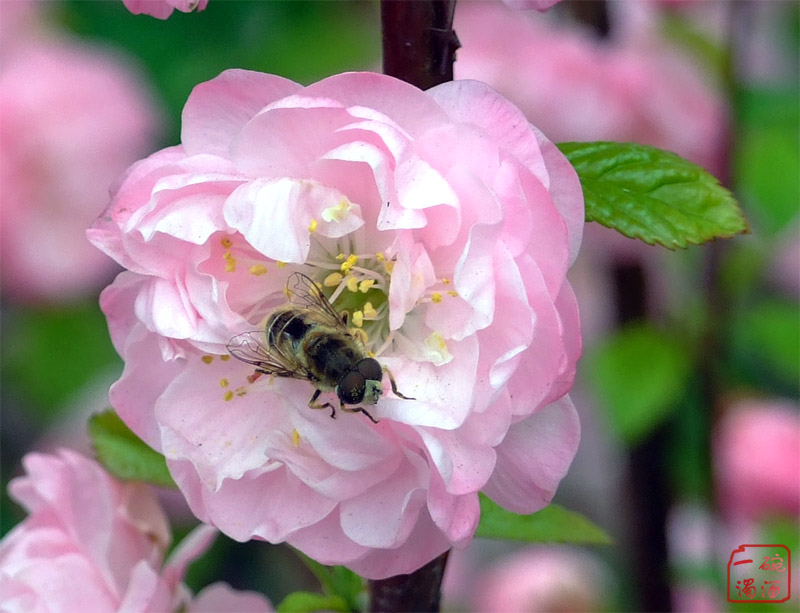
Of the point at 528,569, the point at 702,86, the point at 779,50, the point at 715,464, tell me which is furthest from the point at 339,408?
the point at 779,50

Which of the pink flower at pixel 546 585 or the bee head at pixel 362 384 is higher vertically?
the bee head at pixel 362 384

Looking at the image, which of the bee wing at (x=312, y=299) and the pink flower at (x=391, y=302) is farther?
A: the bee wing at (x=312, y=299)

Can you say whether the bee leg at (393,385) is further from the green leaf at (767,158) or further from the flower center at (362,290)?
the green leaf at (767,158)

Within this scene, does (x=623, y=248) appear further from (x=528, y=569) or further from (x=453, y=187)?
(x=453, y=187)

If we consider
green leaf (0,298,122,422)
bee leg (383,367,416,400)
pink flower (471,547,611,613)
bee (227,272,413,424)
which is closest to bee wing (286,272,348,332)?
bee (227,272,413,424)

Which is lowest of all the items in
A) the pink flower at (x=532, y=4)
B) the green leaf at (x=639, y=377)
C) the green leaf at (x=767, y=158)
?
the green leaf at (x=639, y=377)

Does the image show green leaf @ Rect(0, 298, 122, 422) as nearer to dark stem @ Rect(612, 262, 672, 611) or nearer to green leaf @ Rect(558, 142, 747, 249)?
dark stem @ Rect(612, 262, 672, 611)

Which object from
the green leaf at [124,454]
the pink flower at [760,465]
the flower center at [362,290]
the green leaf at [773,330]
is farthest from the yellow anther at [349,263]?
the pink flower at [760,465]

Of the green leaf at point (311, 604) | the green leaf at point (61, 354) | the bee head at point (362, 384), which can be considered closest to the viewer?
the bee head at point (362, 384)
